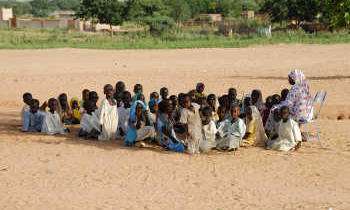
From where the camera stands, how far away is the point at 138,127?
29.1 ft

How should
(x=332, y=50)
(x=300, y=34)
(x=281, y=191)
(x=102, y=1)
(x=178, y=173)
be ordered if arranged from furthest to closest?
(x=102, y=1) < (x=300, y=34) < (x=332, y=50) < (x=178, y=173) < (x=281, y=191)

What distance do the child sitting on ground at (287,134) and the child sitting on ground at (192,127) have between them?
53.5 inches

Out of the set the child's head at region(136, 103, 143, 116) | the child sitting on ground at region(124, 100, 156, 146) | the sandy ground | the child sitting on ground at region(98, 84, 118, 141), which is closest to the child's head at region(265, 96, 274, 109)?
the sandy ground

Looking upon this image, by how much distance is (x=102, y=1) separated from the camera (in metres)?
47.3

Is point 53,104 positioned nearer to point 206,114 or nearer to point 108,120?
point 108,120

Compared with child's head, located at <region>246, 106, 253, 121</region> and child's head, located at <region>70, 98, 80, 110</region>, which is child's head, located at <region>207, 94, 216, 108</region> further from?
child's head, located at <region>70, 98, 80, 110</region>

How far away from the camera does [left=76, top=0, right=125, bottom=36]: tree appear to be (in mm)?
47312

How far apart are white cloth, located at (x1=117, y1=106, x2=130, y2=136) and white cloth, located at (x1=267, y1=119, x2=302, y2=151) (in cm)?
275

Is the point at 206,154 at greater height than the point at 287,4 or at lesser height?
lesser

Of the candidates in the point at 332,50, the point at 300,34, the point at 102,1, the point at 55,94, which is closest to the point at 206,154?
the point at 55,94

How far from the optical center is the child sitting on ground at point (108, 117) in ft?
30.3

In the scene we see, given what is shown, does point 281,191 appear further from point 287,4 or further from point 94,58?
point 287,4

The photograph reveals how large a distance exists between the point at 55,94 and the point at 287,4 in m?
36.8

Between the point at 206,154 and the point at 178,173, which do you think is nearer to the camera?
the point at 178,173
